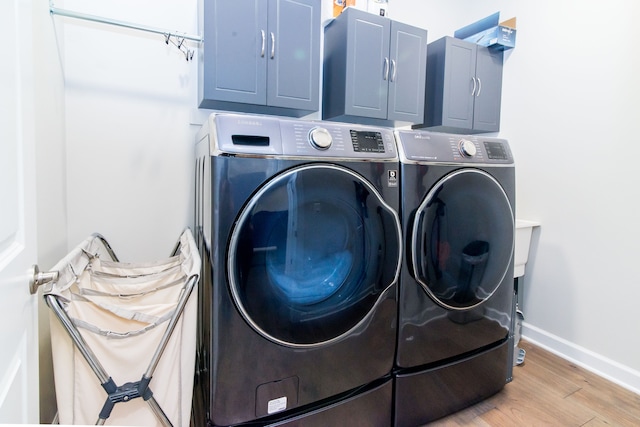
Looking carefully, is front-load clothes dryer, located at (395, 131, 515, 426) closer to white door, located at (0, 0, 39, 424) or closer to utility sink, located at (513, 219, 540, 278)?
utility sink, located at (513, 219, 540, 278)

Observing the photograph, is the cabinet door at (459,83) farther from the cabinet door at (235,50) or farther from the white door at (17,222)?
the white door at (17,222)

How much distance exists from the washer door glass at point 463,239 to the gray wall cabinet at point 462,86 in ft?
3.04

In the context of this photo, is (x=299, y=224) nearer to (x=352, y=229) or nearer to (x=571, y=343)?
(x=352, y=229)

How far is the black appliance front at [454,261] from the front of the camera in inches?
50.3

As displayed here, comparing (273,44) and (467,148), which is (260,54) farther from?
(467,148)

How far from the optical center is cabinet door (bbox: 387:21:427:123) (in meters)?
1.89

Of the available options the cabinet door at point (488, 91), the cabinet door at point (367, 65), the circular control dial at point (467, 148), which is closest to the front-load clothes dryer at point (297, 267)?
the circular control dial at point (467, 148)

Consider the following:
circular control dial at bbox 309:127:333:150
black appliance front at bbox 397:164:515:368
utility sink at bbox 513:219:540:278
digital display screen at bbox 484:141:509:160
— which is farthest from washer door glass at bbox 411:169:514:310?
utility sink at bbox 513:219:540:278

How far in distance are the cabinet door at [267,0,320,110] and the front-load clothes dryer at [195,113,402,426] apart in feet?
1.96

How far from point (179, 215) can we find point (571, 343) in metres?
2.45

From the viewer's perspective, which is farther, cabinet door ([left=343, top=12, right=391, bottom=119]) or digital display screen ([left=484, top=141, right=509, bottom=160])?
cabinet door ([left=343, top=12, right=391, bottom=119])

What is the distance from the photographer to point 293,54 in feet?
5.33

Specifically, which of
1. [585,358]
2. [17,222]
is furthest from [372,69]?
[585,358]

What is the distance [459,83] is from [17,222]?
2374 mm
